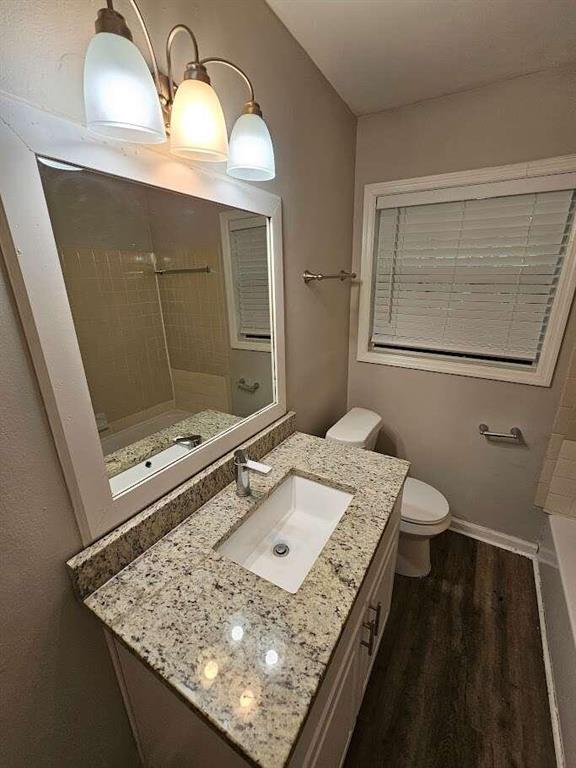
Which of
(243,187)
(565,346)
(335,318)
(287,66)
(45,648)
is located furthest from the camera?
(335,318)

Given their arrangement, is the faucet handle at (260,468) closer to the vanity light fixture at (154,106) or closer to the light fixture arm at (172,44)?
the vanity light fixture at (154,106)

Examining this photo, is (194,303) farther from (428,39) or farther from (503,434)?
(503,434)

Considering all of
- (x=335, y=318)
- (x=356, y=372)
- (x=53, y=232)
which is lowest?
(x=356, y=372)

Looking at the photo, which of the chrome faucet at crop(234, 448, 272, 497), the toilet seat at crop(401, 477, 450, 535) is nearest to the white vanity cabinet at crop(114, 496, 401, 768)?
the chrome faucet at crop(234, 448, 272, 497)

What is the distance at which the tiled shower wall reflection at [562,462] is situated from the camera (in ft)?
4.94

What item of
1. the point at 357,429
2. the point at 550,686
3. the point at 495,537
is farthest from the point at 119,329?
the point at 495,537

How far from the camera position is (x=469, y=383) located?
5.65 feet

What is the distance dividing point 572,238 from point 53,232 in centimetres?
193

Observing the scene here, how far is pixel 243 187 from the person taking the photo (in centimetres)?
98

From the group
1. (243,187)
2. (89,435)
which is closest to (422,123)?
(243,187)

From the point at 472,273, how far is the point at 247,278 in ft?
3.99

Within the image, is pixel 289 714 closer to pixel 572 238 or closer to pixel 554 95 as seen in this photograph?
pixel 572 238

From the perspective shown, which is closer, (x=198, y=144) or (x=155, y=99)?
(x=155, y=99)

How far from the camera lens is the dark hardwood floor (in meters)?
1.08
